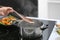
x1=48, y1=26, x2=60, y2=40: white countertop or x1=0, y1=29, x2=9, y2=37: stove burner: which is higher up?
x1=0, y1=29, x2=9, y2=37: stove burner

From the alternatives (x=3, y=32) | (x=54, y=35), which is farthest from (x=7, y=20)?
(x=54, y=35)

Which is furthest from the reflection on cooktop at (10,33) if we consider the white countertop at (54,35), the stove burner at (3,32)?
the white countertop at (54,35)

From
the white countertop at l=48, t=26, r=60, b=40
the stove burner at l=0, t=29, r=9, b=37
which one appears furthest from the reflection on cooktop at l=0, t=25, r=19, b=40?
the white countertop at l=48, t=26, r=60, b=40

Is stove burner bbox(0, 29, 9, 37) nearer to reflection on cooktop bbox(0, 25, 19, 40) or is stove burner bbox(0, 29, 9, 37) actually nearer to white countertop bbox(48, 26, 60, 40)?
reflection on cooktop bbox(0, 25, 19, 40)

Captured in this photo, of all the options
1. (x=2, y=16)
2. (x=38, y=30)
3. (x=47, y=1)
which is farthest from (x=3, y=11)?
(x=47, y=1)

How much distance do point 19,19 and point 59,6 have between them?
3.82 feet

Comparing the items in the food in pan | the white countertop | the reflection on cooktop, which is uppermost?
the food in pan

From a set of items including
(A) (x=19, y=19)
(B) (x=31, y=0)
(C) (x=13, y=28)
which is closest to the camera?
(C) (x=13, y=28)

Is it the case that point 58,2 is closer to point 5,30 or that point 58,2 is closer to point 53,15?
point 53,15

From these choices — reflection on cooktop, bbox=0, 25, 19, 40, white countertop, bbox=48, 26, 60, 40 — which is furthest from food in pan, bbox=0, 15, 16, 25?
white countertop, bbox=48, 26, 60, 40

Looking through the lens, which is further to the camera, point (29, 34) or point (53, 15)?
point (53, 15)

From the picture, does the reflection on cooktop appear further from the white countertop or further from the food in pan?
the white countertop

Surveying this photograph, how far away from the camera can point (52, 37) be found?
0.76 metres

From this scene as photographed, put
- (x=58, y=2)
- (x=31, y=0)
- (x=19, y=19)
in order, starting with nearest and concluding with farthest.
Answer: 1. (x=19, y=19)
2. (x=58, y=2)
3. (x=31, y=0)
